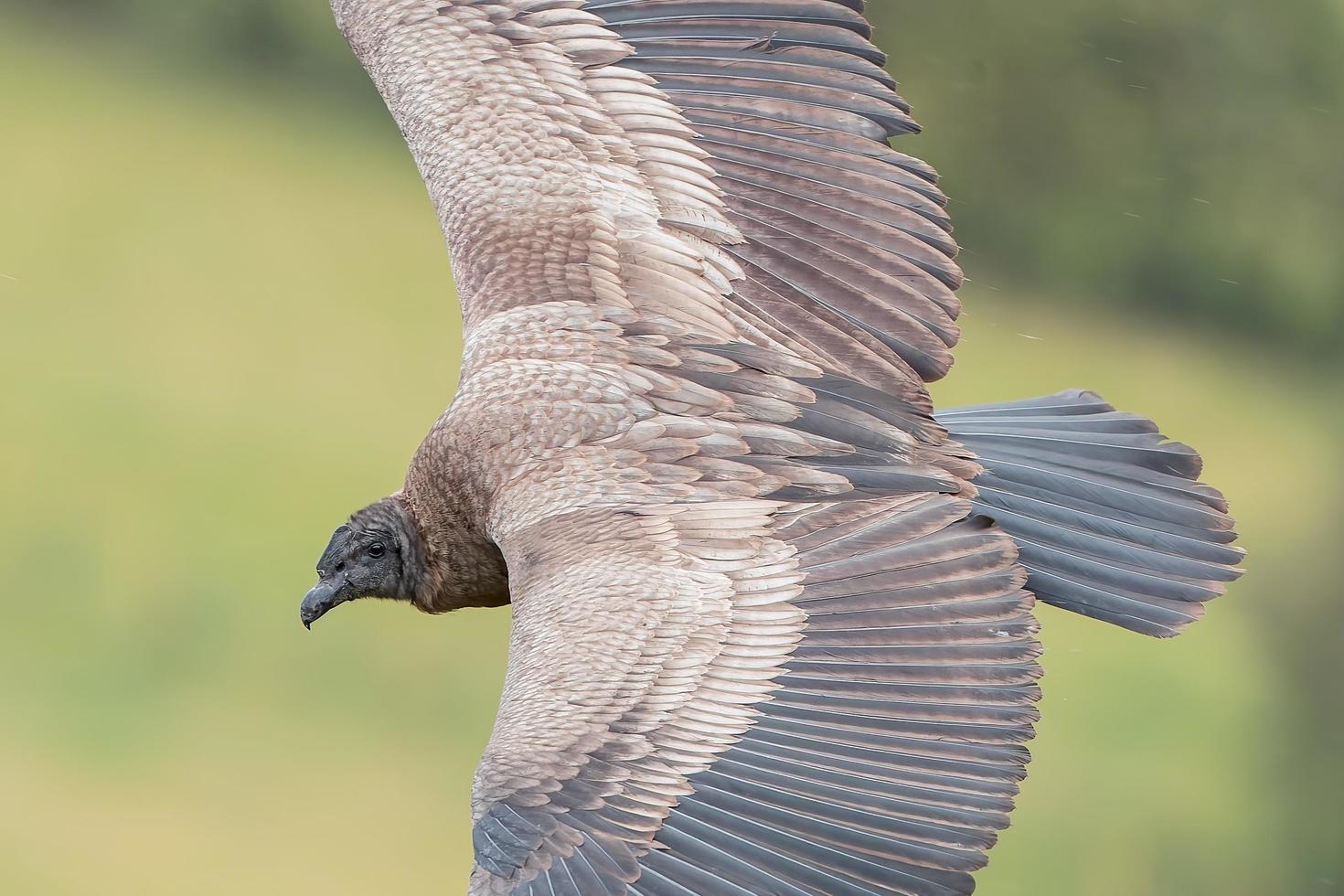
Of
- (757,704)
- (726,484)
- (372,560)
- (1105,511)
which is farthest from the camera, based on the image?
(372,560)

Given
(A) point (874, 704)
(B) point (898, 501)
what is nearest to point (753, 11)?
(B) point (898, 501)

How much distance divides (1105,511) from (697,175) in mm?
1408

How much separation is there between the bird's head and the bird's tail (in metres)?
1.54

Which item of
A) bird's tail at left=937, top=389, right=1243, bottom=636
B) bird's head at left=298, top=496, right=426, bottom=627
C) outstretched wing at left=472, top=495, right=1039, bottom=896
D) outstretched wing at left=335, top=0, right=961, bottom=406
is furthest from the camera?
bird's head at left=298, top=496, right=426, bottom=627

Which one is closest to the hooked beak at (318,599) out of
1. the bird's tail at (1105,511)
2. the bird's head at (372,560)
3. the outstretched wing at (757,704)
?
the bird's head at (372,560)

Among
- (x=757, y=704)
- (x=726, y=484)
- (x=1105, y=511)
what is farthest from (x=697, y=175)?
(x=757, y=704)

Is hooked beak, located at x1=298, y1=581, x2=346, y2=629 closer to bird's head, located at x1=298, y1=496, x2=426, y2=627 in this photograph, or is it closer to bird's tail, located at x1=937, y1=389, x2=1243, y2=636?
bird's head, located at x1=298, y1=496, x2=426, y2=627

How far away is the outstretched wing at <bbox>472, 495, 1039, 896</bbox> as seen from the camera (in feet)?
11.6

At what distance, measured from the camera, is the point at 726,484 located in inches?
161

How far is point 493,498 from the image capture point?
4.31 metres

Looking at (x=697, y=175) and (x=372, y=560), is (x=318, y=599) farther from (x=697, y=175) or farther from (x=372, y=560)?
(x=697, y=175)

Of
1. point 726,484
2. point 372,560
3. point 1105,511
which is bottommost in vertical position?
point 372,560

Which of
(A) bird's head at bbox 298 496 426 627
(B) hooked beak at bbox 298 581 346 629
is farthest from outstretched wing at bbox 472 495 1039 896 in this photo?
(B) hooked beak at bbox 298 581 346 629

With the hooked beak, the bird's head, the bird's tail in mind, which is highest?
the bird's tail
